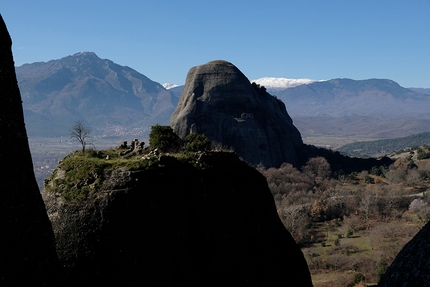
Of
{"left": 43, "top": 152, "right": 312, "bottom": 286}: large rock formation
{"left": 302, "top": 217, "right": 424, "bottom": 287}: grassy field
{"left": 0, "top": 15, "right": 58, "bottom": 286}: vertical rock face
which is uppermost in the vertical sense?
{"left": 0, "top": 15, "right": 58, "bottom": 286}: vertical rock face

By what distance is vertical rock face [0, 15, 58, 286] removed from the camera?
773 centimetres

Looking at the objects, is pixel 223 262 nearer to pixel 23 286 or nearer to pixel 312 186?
pixel 23 286

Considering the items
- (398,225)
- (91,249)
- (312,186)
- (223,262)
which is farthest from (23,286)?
(312,186)

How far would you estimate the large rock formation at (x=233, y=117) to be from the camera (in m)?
89.8

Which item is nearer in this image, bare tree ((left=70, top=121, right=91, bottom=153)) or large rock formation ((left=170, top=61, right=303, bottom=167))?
bare tree ((left=70, top=121, right=91, bottom=153))

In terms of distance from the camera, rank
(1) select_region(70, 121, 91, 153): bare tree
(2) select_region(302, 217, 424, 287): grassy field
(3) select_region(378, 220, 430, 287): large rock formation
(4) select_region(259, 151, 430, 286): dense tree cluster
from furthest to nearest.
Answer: (4) select_region(259, 151, 430, 286): dense tree cluster
(2) select_region(302, 217, 424, 287): grassy field
(1) select_region(70, 121, 91, 153): bare tree
(3) select_region(378, 220, 430, 287): large rock formation

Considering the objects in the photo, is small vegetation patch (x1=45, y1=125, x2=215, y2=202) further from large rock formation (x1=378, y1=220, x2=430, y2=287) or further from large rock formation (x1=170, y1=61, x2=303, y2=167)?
large rock formation (x1=170, y1=61, x2=303, y2=167)

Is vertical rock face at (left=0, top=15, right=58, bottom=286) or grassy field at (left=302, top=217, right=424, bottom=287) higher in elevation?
vertical rock face at (left=0, top=15, right=58, bottom=286)

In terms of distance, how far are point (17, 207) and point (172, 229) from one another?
25.1 ft

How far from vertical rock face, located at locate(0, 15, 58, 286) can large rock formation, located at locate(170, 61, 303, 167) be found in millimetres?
76723

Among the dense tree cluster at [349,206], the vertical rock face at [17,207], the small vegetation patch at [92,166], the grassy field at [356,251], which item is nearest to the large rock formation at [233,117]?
the dense tree cluster at [349,206]

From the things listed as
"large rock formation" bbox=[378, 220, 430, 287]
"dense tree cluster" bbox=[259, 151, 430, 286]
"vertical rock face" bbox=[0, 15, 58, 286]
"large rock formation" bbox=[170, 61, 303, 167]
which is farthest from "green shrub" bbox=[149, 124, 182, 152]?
"large rock formation" bbox=[170, 61, 303, 167]

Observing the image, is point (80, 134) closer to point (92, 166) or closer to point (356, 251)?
point (92, 166)

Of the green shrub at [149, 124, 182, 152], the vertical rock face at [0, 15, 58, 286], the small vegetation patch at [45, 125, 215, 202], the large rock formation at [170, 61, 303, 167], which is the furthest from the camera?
the large rock formation at [170, 61, 303, 167]
